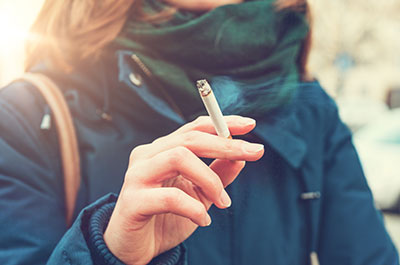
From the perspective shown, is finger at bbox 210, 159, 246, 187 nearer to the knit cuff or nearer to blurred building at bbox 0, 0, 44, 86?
the knit cuff

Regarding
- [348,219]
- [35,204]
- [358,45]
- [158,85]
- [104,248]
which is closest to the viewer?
[104,248]

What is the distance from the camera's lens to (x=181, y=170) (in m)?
0.51

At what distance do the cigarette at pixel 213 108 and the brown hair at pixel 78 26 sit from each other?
49cm

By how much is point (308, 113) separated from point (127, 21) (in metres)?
0.58

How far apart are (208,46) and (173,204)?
1.67ft

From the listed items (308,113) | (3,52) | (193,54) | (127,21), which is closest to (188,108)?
(193,54)

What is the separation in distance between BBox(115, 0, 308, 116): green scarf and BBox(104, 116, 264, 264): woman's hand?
304 millimetres

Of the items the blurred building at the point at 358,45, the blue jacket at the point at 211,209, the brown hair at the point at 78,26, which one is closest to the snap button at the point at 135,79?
the blue jacket at the point at 211,209

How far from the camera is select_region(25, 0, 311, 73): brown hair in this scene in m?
0.89

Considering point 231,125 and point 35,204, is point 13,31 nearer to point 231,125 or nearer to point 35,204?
point 35,204

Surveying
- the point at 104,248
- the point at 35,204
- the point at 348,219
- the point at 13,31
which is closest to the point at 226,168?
the point at 104,248

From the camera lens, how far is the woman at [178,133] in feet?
2.15

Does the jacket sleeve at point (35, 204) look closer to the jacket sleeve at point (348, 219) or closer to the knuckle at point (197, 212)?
the knuckle at point (197, 212)

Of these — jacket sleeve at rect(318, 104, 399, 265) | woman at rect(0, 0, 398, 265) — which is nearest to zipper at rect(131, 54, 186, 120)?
woman at rect(0, 0, 398, 265)
